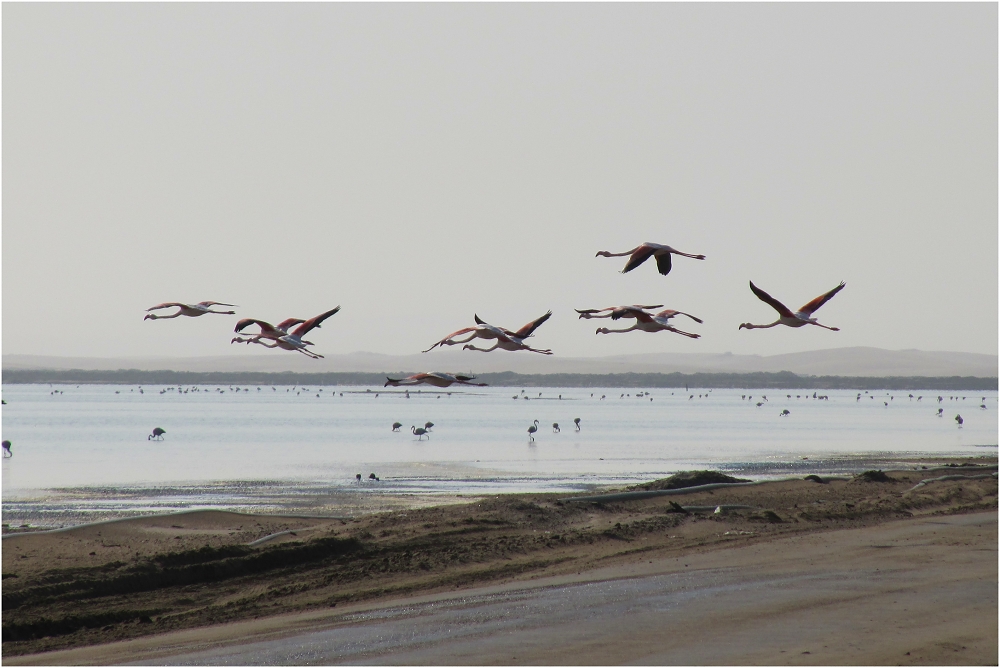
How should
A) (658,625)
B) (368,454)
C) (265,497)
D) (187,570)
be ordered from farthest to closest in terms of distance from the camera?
(368,454) → (265,497) → (187,570) → (658,625)

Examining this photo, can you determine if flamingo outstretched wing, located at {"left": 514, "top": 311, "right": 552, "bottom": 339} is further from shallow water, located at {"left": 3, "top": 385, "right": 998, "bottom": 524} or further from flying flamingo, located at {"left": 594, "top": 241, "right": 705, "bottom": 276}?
shallow water, located at {"left": 3, "top": 385, "right": 998, "bottom": 524}

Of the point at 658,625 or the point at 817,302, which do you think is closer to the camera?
the point at 817,302

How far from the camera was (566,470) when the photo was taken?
36406 millimetres

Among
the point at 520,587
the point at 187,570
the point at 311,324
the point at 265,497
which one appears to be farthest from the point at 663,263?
the point at 265,497

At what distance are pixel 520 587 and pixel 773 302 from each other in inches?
433

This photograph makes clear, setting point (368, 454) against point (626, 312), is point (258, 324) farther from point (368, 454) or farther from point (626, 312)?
point (368, 454)

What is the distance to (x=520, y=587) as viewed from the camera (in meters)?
16.0

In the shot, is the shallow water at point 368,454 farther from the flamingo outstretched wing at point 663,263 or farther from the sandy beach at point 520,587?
the flamingo outstretched wing at point 663,263

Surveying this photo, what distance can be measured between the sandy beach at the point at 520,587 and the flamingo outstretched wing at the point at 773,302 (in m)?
6.69

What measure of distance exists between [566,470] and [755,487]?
1089cm

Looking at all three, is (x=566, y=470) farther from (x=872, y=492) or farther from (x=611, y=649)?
(x=611, y=649)

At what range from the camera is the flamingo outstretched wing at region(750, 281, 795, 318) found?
18.6ft

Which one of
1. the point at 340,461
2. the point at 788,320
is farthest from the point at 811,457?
the point at 788,320

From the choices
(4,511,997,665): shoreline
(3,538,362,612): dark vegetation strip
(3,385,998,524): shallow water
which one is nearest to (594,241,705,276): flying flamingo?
(4,511,997,665): shoreline
